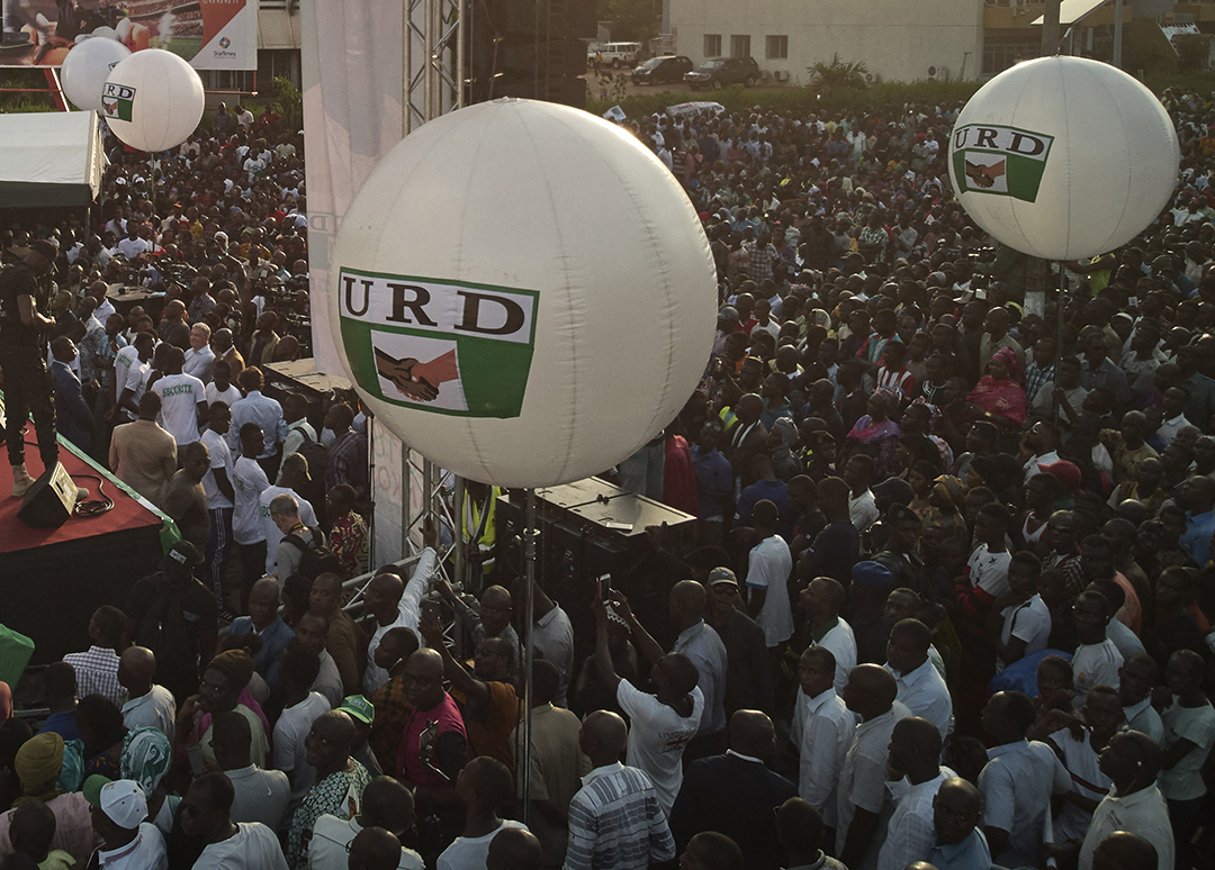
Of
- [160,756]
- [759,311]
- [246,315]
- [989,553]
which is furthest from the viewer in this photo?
[246,315]

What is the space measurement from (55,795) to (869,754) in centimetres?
286

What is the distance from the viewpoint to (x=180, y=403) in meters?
9.20

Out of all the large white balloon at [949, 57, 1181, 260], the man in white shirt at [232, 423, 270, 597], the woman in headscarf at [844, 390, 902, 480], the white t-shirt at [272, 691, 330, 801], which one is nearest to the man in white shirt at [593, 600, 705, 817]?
the white t-shirt at [272, 691, 330, 801]

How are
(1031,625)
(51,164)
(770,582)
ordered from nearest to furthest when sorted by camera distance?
(1031,625), (770,582), (51,164)

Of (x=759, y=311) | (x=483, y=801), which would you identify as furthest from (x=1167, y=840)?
(x=759, y=311)

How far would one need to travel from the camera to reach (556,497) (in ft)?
24.3

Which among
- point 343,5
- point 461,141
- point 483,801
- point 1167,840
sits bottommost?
point 1167,840

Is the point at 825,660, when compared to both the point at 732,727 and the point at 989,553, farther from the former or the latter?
the point at 989,553

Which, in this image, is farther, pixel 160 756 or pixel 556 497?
pixel 556 497

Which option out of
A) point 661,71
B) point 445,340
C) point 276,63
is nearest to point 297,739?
point 445,340

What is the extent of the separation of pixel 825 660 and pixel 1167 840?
4.31ft

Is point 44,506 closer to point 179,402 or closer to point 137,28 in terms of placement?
point 179,402

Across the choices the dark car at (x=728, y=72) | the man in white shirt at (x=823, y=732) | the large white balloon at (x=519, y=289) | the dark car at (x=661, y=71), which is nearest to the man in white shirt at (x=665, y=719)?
the man in white shirt at (x=823, y=732)

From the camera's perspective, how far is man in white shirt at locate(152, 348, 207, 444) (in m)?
9.16
